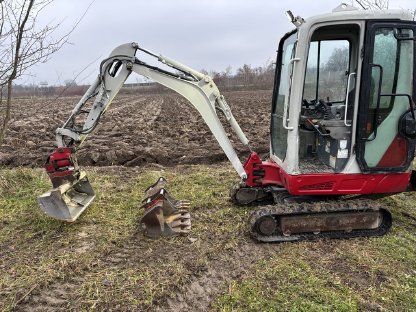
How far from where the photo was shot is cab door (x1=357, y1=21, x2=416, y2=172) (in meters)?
4.29

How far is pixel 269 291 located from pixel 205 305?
2.14 ft

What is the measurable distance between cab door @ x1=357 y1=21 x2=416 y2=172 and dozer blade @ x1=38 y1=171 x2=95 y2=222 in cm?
373

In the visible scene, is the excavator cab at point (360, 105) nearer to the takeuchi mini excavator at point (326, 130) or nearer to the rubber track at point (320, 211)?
the takeuchi mini excavator at point (326, 130)

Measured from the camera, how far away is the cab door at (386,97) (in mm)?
4289

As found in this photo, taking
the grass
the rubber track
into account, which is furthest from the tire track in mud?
the rubber track

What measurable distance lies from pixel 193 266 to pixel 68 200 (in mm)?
2054

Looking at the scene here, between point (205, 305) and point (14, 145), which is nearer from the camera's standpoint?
point (205, 305)

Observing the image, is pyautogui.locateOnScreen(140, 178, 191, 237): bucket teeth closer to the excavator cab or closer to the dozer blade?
the dozer blade

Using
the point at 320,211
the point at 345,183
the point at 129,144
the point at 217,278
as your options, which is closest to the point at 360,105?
the point at 345,183

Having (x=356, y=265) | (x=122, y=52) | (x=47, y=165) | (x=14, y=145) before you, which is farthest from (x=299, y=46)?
(x=14, y=145)

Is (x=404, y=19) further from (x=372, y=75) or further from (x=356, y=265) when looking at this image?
(x=356, y=265)

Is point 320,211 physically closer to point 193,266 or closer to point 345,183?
point 345,183

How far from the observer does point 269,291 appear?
142 inches

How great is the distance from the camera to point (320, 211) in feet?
15.1
